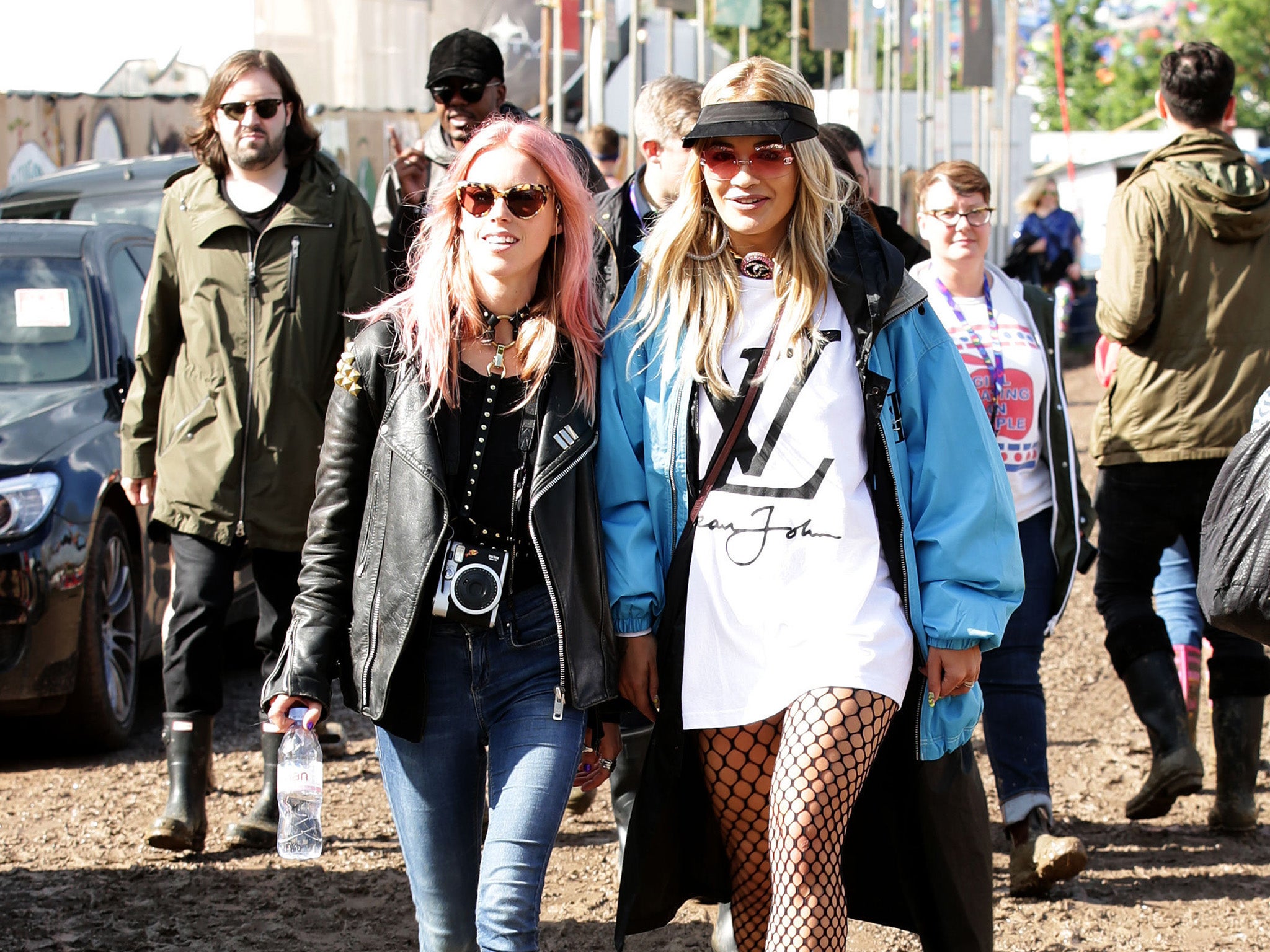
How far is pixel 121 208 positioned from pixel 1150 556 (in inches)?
248

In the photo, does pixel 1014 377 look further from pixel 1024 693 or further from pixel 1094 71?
A: pixel 1094 71

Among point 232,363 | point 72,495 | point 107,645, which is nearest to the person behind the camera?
point 232,363

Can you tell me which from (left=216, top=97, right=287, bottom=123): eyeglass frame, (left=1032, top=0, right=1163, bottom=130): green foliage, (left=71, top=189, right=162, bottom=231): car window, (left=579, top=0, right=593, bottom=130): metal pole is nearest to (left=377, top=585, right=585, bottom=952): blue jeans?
(left=216, top=97, right=287, bottom=123): eyeglass frame

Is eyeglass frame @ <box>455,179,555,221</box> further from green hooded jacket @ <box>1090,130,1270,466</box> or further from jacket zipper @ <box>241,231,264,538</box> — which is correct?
green hooded jacket @ <box>1090,130,1270,466</box>

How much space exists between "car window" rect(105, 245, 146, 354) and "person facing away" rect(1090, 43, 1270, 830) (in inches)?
145

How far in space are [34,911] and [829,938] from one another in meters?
2.52

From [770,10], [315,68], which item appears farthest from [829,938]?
[770,10]

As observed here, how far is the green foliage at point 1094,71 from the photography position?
50719mm

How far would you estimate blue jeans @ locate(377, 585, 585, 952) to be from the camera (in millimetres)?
3057

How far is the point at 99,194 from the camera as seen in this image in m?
9.52

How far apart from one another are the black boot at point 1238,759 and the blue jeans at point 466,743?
9.42 feet

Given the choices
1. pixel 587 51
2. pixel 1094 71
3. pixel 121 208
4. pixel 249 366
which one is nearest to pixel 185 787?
pixel 249 366

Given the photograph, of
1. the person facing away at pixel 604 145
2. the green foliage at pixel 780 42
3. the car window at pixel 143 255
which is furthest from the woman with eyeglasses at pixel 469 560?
the green foliage at pixel 780 42

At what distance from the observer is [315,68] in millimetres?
15422
